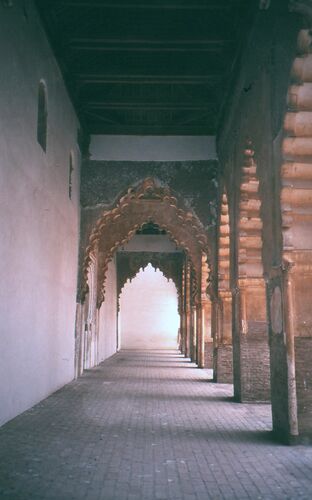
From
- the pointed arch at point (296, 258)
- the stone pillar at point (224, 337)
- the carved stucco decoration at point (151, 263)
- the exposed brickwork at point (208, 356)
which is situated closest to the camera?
the pointed arch at point (296, 258)

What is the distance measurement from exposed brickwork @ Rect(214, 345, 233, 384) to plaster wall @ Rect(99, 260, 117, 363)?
832 cm

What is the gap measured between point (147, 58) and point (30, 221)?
450cm

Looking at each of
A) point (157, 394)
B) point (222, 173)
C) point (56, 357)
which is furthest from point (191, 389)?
point (222, 173)

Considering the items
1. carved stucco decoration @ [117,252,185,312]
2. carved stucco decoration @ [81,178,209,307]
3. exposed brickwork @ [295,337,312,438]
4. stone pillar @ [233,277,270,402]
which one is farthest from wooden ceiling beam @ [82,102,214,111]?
carved stucco decoration @ [117,252,185,312]

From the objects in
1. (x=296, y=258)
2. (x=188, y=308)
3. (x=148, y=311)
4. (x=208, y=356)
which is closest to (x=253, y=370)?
(x=296, y=258)

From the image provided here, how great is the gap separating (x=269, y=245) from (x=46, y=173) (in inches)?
173

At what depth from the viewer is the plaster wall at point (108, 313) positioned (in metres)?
21.3

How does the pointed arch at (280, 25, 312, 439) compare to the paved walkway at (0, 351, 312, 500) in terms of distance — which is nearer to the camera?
the paved walkway at (0, 351, 312, 500)

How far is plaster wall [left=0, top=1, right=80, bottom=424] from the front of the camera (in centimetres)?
703

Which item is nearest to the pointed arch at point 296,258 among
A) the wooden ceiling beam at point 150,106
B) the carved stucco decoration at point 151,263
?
the wooden ceiling beam at point 150,106

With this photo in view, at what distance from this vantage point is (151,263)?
25625 mm

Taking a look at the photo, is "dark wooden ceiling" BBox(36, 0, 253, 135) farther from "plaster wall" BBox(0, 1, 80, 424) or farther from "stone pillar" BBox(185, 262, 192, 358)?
"stone pillar" BBox(185, 262, 192, 358)

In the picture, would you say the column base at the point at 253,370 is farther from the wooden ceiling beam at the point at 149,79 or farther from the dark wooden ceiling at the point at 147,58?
the wooden ceiling beam at the point at 149,79

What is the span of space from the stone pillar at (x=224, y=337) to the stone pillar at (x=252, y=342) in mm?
2721
